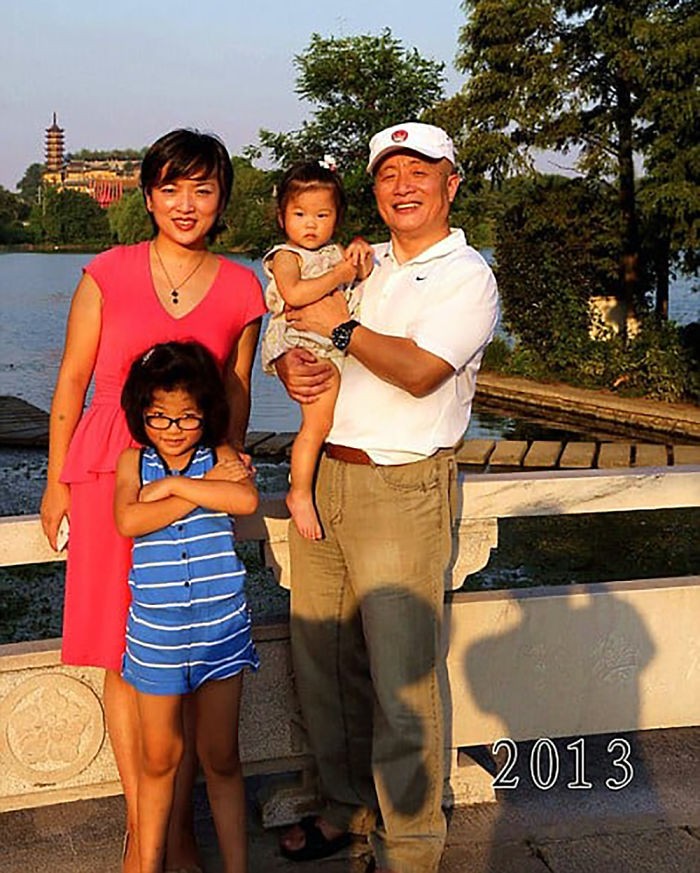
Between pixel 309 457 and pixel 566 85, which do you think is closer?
pixel 309 457

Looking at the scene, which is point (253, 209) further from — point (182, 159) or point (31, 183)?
point (31, 183)

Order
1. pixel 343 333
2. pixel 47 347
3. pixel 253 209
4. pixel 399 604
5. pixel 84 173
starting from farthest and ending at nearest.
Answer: pixel 84 173
pixel 47 347
pixel 253 209
pixel 399 604
pixel 343 333

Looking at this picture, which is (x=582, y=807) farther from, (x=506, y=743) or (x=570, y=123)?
(x=570, y=123)

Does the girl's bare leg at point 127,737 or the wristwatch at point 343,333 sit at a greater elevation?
the wristwatch at point 343,333

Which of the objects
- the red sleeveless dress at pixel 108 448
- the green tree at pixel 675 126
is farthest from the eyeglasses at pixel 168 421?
the green tree at pixel 675 126

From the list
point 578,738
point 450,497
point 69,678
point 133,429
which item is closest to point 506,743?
point 578,738

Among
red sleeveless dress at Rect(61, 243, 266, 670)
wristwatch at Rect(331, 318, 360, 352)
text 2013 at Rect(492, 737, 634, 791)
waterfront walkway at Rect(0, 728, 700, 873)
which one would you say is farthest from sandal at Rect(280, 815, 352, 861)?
wristwatch at Rect(331, 318, 360, 352)

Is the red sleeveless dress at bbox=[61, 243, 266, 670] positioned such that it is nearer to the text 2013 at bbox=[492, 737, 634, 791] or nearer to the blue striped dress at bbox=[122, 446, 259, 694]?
the blue striped dress at bbox=[122, 446, 259, 694]

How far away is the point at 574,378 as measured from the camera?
618 inches

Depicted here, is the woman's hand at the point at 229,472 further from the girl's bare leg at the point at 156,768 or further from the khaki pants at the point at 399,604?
the girl's bare leg at the point at 156,768

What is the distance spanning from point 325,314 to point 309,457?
13.1 inches

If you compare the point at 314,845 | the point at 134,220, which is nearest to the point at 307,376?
the point at 314,845

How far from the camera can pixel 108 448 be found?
8.04 ft

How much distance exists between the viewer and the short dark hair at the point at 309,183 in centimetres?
270
